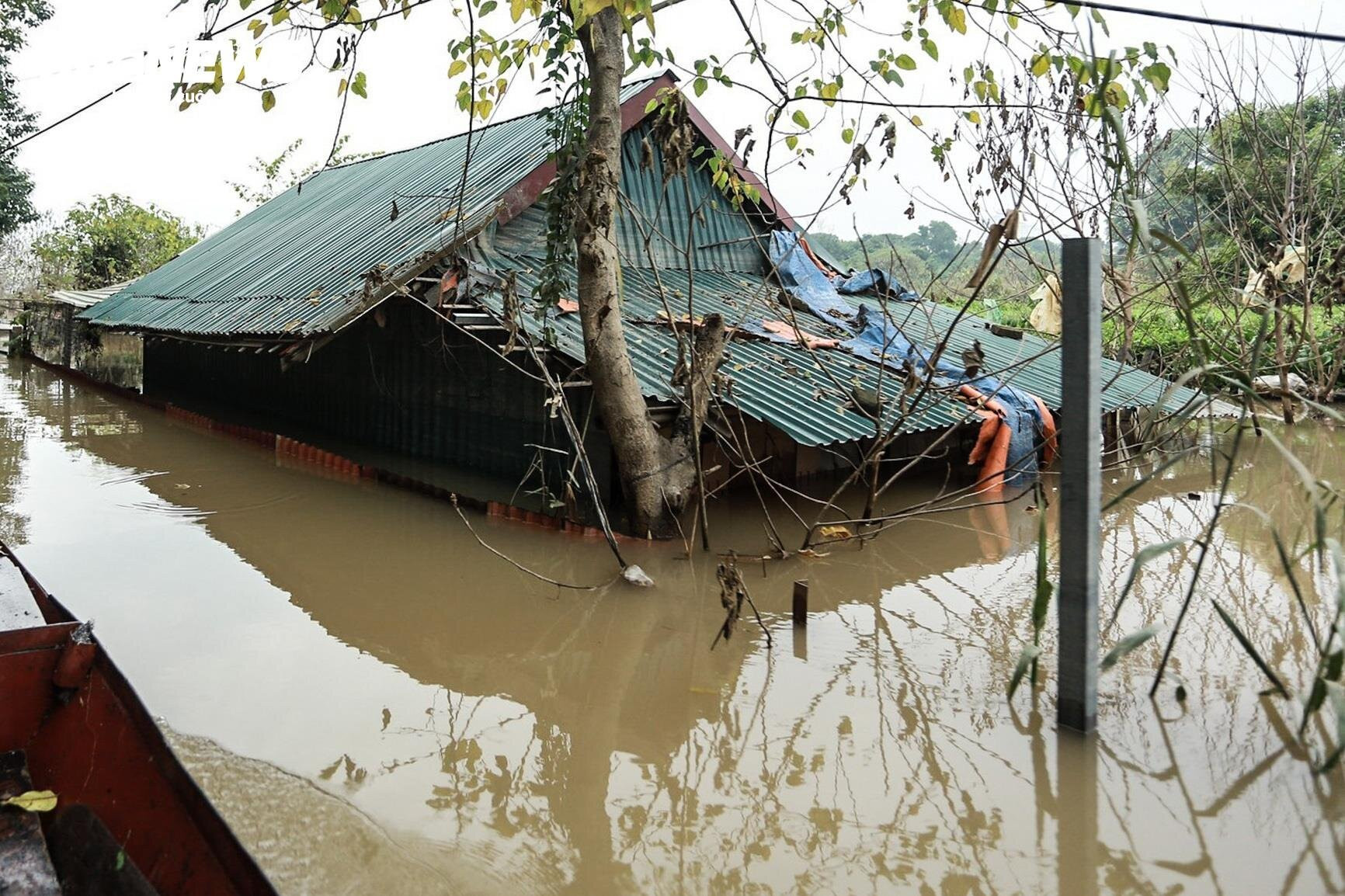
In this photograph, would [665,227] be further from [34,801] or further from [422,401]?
[34,801]

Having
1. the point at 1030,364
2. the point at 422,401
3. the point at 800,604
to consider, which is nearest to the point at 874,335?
the point at 1030,364

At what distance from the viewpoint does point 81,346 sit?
886 inches

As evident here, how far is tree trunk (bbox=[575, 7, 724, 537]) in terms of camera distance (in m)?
7.14

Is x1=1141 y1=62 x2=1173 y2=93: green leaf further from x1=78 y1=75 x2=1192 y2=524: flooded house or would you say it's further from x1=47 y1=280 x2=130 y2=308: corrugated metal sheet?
x1=47 y1=280 x2=130 y2=308: corrugated metal sheet

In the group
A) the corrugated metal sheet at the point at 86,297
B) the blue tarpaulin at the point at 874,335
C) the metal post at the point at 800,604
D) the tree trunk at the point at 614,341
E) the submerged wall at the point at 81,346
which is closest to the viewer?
the metal post at the point at 800,604

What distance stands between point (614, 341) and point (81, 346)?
1983cm

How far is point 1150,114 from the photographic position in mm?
11219

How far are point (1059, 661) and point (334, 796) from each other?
9.76 ft

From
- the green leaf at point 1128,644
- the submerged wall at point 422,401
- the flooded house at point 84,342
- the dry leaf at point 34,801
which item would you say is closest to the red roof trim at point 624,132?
the submerged wall at point 422,401

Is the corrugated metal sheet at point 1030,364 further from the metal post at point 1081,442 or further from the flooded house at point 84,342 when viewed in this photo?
the flooded house at point 84,342

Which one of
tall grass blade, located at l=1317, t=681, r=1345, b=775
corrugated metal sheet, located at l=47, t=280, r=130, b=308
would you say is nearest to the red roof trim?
tall grass blade, located at l=1317, t=681, r=1345, b=775

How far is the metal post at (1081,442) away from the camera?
397 centimetres

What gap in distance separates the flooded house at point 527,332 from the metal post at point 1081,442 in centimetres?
232

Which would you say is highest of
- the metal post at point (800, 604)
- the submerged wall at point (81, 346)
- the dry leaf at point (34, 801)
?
the submerged wall at point (81, 346)
